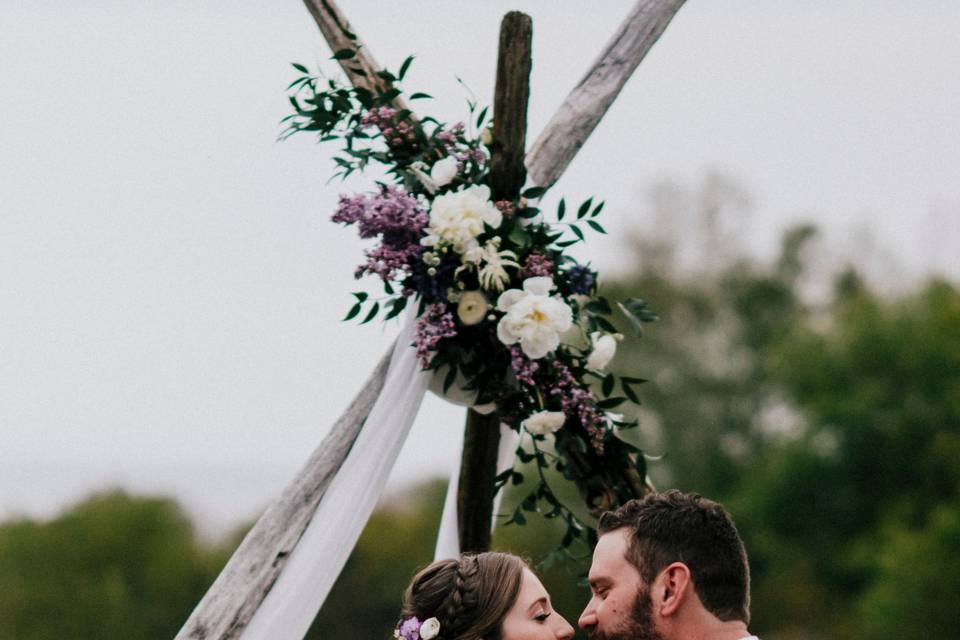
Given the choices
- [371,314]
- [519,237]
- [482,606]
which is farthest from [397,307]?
[482,606]

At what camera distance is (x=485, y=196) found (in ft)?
15.6

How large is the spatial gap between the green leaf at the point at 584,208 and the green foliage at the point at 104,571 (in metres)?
31.7

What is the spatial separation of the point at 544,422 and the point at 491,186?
0.82 metres

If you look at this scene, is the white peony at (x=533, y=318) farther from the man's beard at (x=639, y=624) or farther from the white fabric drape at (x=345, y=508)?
the man's beard at (x=639, y=624)

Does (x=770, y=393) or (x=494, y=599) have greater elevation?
(x=494, y=599)

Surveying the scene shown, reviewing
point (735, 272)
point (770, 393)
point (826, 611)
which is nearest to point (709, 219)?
point (735, 272)

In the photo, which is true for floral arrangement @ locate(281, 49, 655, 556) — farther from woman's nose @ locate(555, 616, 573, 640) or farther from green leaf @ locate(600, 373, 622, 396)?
woman's nose @ locate(555, 616, 573, 640)

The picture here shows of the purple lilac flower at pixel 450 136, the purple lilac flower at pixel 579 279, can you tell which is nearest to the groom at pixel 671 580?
the purple lilac flower at pixel 579 279

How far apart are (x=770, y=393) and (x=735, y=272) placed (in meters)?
2.90

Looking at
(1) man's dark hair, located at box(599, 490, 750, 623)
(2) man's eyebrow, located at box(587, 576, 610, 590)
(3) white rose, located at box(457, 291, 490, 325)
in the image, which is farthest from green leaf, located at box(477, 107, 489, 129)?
(2) man's eyebrow, located at box(587, 576, 610, 590)

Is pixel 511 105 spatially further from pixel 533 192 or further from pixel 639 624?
pixel 639 624

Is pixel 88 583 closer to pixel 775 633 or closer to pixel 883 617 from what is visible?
pixel 775 633

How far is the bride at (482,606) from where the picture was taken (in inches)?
159

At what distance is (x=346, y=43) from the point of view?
199 inches
